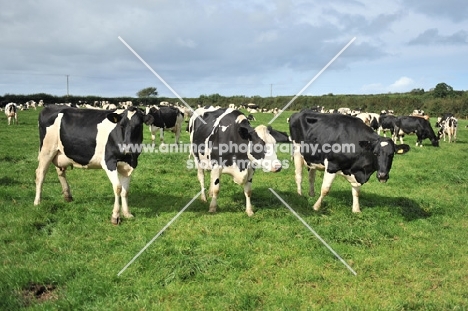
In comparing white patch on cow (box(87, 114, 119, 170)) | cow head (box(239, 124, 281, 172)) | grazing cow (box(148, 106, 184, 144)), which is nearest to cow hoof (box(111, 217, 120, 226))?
white patch on cow (box(87, 114, 119, 170))

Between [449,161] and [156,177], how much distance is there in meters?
13.9

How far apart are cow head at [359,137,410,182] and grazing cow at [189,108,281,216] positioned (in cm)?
226

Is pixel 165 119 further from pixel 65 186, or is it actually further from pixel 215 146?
pixel 215 146

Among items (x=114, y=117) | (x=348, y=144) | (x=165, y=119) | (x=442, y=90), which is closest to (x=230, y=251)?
(x=114, y=117)

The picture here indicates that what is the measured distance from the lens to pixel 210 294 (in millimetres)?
5383

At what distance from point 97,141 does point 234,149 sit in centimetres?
291

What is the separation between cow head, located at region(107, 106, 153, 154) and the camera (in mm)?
8055

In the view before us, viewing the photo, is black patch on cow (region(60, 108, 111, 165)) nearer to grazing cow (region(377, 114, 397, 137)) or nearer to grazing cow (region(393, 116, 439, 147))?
grazing cow (region(393, 116, 439, 147))

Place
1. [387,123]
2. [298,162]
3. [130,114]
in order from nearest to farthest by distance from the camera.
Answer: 1. [130,114]
2. [298,162]
3. [387,123]

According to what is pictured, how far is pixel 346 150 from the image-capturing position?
29.8 ft

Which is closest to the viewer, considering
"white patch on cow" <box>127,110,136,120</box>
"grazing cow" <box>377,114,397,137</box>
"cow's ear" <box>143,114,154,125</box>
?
"white patch on cow" <box>127,110,136,120</box>

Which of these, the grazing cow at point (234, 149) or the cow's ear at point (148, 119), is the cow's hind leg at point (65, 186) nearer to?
the cow's ear at point (148, 119)

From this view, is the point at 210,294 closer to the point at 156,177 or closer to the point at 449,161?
the point at 156,177

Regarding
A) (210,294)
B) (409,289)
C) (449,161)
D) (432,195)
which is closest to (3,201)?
(210,294)
